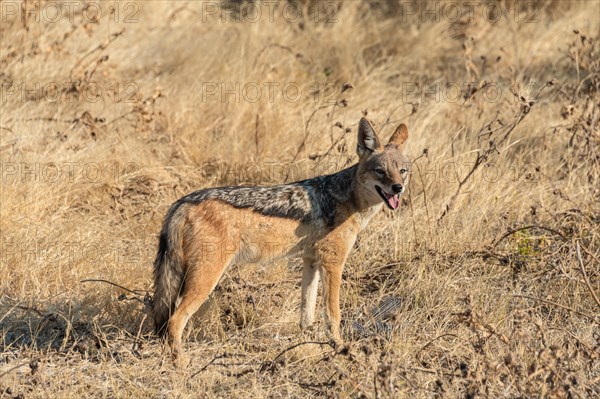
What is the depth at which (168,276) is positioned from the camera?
5.99 metres

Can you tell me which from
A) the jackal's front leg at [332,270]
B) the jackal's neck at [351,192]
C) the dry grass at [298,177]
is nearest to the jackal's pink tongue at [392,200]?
the jackal's neck at [351,192]

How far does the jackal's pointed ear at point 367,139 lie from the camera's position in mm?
6934

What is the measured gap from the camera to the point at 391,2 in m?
13.7

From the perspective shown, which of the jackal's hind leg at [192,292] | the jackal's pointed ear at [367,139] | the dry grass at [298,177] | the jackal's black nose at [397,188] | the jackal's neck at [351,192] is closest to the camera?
the dry grass at [298,177]

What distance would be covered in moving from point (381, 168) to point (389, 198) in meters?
0.25

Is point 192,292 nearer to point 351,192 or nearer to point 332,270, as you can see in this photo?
point 332,270

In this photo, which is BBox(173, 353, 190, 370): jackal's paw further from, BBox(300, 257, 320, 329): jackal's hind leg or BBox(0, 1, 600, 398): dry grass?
BBox(300, 257, 320, 329): jackal's hind leg

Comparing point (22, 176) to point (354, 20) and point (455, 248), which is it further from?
point (354, 20)

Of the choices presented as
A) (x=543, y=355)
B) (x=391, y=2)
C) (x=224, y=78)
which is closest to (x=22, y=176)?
(x=224, y=78)

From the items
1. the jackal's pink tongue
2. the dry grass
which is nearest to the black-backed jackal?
the jackal's pink tongue

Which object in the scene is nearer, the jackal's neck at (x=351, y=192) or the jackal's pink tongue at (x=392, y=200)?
the jackal's pink tongue at (x=392, y=200)

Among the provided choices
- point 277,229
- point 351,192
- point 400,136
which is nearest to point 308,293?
point 277,229

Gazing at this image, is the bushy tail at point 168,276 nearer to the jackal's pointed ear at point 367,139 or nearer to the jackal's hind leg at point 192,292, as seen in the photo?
the jackal's hind leg at point 192,292

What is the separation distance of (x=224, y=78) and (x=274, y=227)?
15.5ft
